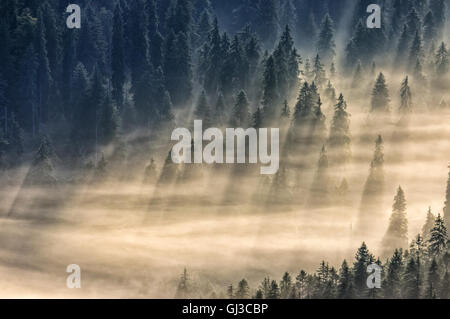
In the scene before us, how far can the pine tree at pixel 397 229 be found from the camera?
99.4m

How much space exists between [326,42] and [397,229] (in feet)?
127

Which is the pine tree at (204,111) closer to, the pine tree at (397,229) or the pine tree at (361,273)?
the pine tree at (397,229)

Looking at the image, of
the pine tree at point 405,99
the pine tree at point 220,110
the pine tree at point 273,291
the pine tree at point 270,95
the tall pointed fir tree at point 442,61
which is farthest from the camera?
the tall pointed fir tree at point 442,61

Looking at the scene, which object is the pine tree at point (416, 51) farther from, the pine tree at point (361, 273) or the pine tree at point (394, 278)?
the pine tree at point (361, 273)

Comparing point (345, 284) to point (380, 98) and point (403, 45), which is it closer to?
point (380, 98)

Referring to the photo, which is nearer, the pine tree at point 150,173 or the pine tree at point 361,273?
the pine tree at point 361,273

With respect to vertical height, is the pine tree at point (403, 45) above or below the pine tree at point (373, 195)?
above

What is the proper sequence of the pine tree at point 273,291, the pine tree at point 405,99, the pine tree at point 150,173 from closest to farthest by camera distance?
the pine tree at point 273,291, the pine tree at point 150,173, the pine tree at point 405,99

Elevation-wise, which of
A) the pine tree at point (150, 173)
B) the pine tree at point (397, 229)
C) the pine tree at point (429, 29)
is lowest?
the pine tree at point (397, 229)

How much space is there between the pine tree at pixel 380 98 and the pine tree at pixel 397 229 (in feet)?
78.3

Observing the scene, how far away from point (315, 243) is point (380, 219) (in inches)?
306

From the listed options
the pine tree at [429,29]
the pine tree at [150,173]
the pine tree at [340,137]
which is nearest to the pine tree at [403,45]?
the pine tree at [429,29]

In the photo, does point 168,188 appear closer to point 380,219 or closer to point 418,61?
point 380,219

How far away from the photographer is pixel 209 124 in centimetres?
11544
